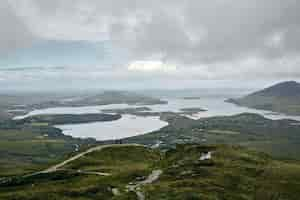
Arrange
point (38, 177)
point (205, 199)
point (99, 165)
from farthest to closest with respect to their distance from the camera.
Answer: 1. point (99, 165)
2. point (38, 177)
3. point (205, 199)

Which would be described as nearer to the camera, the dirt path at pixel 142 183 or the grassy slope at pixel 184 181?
the dirt path at pixel 142 183

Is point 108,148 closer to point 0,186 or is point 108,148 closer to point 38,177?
point 38,177

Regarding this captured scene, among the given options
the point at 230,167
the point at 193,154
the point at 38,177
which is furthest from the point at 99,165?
the point at 230,167

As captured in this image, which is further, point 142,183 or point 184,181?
point 142,183

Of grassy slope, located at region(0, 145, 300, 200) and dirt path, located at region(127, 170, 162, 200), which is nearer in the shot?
dirt path, located at region(127, 170, 162, 200)

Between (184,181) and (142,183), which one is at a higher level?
(184,181)

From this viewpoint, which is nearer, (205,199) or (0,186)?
(205,199)

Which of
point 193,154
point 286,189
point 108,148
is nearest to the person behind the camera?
point 286,189
